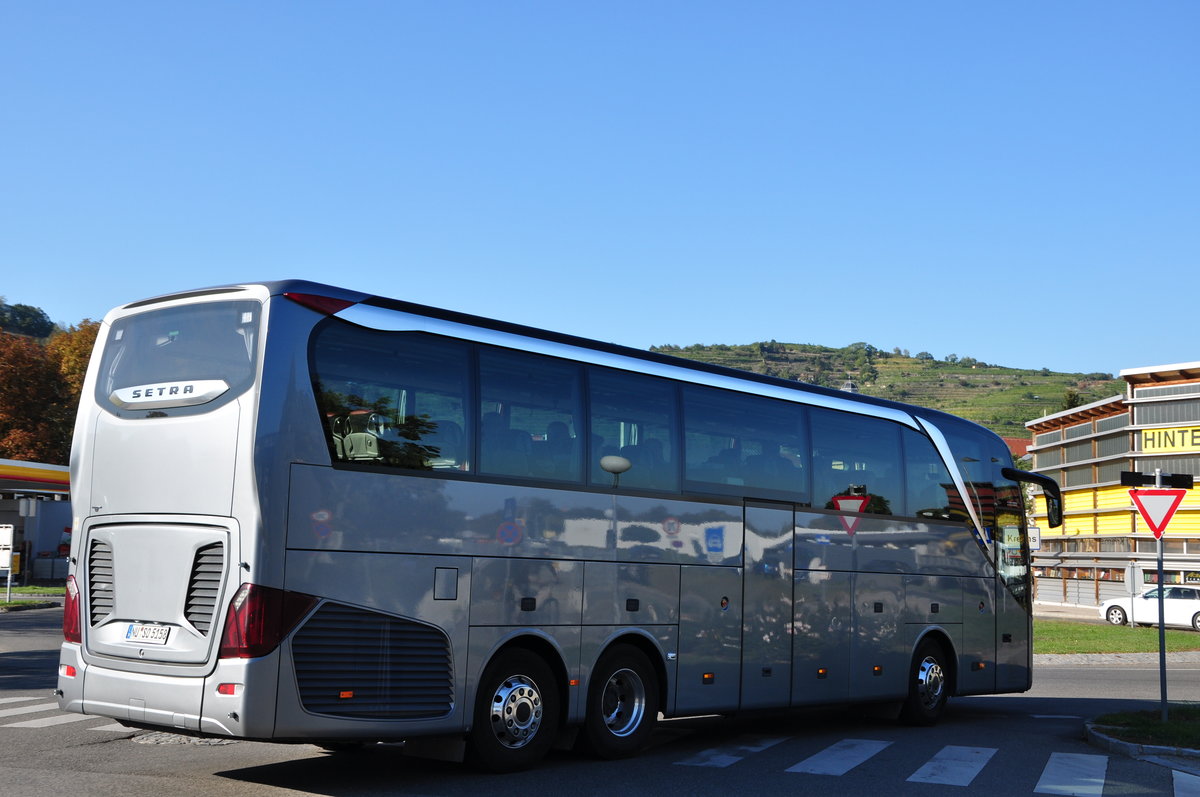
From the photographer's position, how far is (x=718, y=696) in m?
12.5

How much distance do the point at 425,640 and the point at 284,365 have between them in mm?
2326

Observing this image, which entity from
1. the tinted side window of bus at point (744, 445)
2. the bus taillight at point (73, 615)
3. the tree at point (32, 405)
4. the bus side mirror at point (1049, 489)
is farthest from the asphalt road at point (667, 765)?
the tree at point (32, 405)

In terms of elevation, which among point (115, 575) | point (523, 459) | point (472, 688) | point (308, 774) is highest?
point (523, 459)

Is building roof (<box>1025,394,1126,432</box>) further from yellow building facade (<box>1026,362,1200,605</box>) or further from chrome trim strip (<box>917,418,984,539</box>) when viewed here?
chrome trim strip (<box>917,418,984,539</box>)

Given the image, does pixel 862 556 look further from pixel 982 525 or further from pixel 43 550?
pixel 43 550

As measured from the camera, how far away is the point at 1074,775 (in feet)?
36.2

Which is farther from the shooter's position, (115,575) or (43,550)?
(43,550)

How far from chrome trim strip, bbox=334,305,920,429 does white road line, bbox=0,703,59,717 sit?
23.4ft

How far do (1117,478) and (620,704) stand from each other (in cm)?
7610

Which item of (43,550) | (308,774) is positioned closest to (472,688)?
(308,774)

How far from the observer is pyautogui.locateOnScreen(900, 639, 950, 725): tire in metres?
15.5

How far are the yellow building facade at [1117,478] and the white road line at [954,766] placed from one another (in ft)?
148

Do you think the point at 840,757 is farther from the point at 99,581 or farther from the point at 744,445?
the point at 99,581

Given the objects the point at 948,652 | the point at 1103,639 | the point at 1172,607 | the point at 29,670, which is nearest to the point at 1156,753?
the point at 948,652
